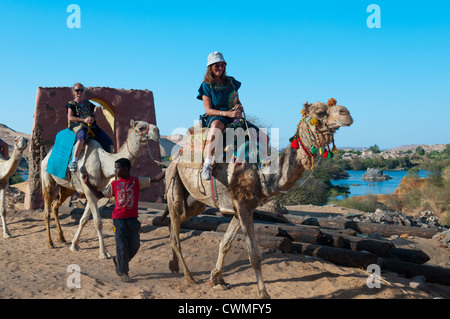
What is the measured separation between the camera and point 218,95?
17.4 ft

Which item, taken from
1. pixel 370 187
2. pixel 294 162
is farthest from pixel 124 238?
pixel 370 187

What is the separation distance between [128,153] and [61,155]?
6.19 feet

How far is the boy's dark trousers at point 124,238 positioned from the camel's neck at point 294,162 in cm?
210

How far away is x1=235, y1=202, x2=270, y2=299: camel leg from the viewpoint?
4.82 m

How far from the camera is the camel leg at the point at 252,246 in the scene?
482 cm

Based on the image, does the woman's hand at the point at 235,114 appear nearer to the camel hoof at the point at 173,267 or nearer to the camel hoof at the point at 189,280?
the camel hoof at the point at 189,280

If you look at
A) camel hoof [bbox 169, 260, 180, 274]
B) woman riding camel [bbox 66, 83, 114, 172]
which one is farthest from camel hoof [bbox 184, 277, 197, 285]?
woman riding camel [bbox 66, 83, 114, 172]

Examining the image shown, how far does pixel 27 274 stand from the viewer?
5.94m

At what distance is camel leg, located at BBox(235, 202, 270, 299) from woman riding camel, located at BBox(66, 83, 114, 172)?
437 centimetres

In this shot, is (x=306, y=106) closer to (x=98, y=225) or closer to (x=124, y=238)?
(x=124, y=238)

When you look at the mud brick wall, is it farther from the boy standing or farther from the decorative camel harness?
the decorative camel harness

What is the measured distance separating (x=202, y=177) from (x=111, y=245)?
4009mm
